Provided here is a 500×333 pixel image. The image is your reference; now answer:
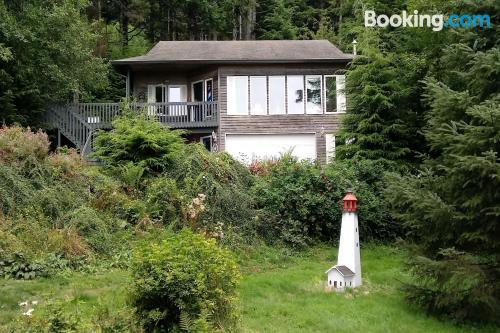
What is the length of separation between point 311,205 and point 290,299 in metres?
4.78

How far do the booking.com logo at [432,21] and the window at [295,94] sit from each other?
4.78m

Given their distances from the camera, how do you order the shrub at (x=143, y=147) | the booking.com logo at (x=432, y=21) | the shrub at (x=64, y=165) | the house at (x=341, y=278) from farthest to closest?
the shrub at (x=143, y=147) < the shrub at (x=64, y=165) < the house at (x=341, y=278) < the booking.com logo at (x=432, y=21)

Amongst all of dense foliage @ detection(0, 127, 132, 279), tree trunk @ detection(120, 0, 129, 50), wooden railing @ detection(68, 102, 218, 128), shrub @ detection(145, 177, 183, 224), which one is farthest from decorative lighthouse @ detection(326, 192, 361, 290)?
tree trunk @ detection(120, 0, 129, 50)

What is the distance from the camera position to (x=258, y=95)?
23578 mm

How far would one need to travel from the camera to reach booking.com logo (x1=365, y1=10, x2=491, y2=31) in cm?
785

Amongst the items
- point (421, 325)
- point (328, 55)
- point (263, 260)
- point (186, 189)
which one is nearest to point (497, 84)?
point (421, 325)

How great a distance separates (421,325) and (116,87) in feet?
97.0

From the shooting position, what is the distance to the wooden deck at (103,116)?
21453mm

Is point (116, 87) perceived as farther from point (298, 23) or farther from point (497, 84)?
point (497, 84)


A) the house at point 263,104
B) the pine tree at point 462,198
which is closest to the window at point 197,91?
the house at point 263,104

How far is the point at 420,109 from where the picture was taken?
1480 centimetres

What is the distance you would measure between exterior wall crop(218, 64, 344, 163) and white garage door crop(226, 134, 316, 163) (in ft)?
0.69

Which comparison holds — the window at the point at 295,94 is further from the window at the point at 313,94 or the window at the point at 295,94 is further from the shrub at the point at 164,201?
the shrub at the point at 164,201

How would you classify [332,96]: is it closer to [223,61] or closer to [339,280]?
[223,61]
